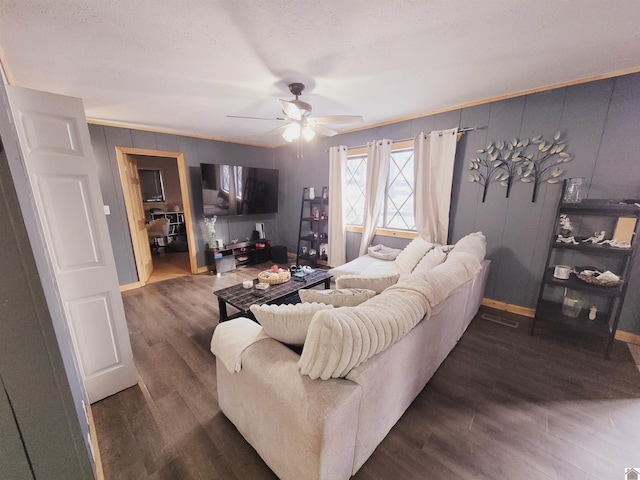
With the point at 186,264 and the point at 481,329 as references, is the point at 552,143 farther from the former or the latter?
the point at 186,264

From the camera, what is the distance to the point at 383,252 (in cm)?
349

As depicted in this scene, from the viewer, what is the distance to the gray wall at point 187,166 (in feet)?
10.6

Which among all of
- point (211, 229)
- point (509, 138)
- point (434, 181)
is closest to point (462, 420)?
point (434, 181)

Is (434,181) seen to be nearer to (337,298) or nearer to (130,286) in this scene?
(337,298)

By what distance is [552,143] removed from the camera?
2344 millimetres

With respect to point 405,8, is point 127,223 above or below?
below

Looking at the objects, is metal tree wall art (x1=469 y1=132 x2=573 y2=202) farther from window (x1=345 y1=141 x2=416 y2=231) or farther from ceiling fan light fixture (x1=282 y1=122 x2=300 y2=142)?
ceiling fan light fixture (x1=282 y1=122 x2=300 y2=142)

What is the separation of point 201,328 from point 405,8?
117 inches

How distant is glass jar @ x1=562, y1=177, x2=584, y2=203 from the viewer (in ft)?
7.13

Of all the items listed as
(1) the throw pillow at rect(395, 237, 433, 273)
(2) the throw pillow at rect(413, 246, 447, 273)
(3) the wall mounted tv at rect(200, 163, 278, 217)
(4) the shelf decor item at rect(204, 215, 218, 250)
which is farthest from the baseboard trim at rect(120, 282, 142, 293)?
(2) the throw pillow at rect(413, 246, 447, 273)

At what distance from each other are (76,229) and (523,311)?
4027mm

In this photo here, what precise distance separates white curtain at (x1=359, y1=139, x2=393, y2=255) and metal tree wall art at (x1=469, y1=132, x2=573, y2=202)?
1.09m

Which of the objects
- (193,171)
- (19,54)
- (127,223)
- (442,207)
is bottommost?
(127,223)

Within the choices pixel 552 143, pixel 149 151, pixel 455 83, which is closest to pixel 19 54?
pixel 149 151
